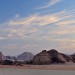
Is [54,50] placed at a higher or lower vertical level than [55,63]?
higher

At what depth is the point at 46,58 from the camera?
35500 millimetres

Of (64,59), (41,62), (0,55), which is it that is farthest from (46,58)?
(0,55)

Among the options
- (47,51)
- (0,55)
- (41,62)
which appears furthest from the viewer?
(0,55)

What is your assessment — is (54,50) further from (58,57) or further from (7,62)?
(7,62)

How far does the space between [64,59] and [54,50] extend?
2374mm

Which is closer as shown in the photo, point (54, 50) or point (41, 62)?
point (41, 62)

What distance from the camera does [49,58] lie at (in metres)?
35.7

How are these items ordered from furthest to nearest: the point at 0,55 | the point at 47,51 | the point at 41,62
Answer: the point at 0,55 → the point at 47,51 → the point at 41,62

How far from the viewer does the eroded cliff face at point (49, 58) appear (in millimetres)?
34694

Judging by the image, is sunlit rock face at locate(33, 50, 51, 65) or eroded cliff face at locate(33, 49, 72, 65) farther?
eroded cliff face at locate(33, 49, 72, 65)

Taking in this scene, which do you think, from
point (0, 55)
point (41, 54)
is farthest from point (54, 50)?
point (0, 55)

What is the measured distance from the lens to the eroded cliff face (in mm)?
34694

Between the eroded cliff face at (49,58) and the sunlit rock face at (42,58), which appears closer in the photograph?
the sunlit rock face at (42,58)

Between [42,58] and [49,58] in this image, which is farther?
[49,58]
